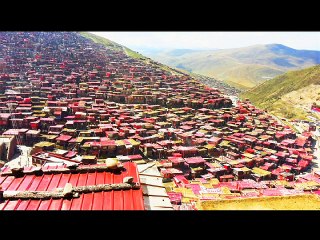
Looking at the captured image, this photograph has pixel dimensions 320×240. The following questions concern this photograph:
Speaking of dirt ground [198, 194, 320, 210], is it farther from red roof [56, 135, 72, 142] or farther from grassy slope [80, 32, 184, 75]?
grassy slope [80, 32, 184, 75]

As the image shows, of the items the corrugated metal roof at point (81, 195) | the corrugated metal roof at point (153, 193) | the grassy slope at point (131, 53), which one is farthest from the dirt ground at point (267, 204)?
the grassy slope at point (131, 53)

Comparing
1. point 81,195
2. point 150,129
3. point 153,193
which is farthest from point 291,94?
point 81,195

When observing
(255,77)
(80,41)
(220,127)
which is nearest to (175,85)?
(220,127)

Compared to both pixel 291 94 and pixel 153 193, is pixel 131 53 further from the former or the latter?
pixel 153 193

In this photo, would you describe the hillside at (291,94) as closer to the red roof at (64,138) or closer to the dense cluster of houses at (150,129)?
the dense cluster of houses at (150,129)

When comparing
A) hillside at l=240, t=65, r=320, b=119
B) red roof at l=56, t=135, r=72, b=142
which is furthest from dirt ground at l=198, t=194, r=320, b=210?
hillside at l=240, t=65, r=320, b=119

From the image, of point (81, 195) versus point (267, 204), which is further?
point (267, 204)
